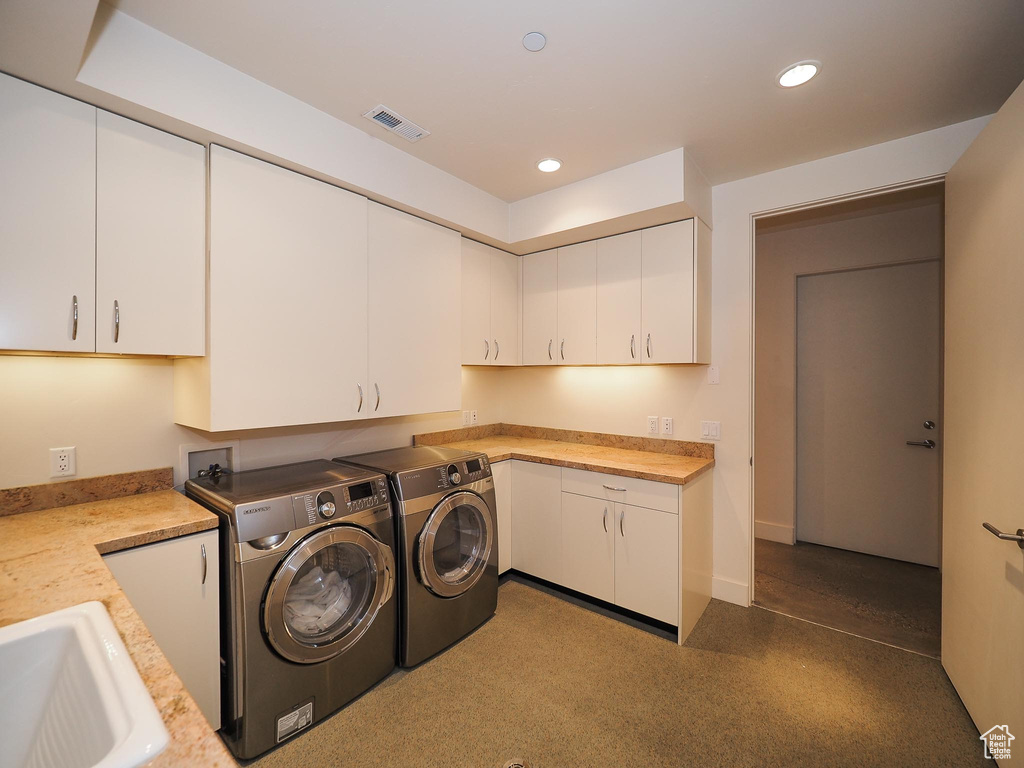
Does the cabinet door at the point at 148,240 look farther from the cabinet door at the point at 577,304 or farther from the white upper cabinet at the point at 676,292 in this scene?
the white upper cabinet at the point at 676,292

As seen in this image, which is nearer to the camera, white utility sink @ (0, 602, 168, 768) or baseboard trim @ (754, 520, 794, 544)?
white utility sink @ (0, 602, 168, 768)

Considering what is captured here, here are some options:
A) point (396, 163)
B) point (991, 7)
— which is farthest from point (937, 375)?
point (396, 163)

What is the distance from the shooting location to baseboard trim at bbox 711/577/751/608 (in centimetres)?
282

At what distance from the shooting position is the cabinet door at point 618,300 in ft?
9.44

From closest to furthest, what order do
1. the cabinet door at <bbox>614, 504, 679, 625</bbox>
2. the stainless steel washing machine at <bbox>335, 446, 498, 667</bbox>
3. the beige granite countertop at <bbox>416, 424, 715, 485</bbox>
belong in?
the stainless steel washing machine at <bbox>335, 446, 498, 667</bbox> < the cabinet door at <bbox>614, 504, 679, 625</bbox> < the beige granite countertop at <bbox>416, 424, 715, 485</bbox>

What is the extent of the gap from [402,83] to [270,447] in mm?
1830

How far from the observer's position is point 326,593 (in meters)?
1.96

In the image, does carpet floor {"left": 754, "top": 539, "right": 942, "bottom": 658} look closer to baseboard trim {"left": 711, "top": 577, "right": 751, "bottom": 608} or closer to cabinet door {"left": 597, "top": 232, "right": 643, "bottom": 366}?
baseboard trim {"left": 711, "top": 577, "right": 751, "bottom": 608}

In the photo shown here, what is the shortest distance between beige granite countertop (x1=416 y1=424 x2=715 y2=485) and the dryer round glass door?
3.21ft

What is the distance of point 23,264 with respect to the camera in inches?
57.9

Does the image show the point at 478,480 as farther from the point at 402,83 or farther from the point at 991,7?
the point at 991,7

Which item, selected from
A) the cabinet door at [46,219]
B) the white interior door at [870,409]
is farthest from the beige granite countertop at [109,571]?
the white interior door at [870,409]

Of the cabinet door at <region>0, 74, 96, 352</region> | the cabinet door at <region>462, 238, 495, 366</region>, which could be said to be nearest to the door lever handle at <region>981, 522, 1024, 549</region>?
the cabinet door at <region>462, 238, 495, 366</region>

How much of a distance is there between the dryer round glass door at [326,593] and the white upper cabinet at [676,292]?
1.91m
